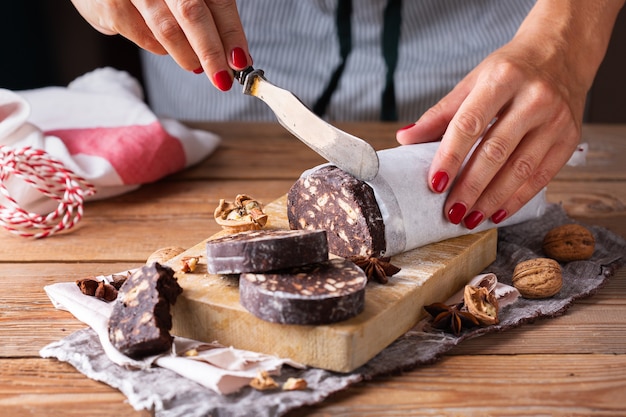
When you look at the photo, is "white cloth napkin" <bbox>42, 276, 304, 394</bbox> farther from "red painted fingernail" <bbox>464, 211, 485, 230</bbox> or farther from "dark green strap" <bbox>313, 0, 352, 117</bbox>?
"dark green strap" <bbox>313, 0, 352, 117</bbox>

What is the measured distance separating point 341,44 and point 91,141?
33.9 inches

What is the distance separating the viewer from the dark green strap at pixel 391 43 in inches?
97.4

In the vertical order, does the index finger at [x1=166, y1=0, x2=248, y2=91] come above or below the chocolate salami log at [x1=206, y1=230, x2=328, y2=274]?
above

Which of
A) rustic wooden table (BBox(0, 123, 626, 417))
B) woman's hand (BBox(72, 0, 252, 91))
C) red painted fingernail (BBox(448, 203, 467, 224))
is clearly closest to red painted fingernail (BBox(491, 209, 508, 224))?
red painted fingernail (BBox(448, 203, 467, 224))

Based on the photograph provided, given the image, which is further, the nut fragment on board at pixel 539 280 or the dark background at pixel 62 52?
the dark background at pixel 62 52

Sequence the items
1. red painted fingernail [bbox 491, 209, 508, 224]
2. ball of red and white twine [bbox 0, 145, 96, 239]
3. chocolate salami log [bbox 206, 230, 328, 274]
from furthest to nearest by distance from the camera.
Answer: ball of red and white twine [bbox 0, 145, 96, 239], red painted fingernail [bbox 491, 209, 508, 224], chocolate salami log [bbox 206, 230, 328, 274]

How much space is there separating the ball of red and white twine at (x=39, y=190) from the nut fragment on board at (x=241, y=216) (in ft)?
1.45

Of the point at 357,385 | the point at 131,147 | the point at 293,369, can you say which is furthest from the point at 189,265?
the point at 131,147

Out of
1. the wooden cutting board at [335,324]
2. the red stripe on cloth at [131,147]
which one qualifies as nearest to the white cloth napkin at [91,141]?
the red stripe on cloth at [131,147]

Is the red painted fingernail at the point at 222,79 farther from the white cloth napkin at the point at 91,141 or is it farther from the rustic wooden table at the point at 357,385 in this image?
the white cloth napkin at the point at 91,141

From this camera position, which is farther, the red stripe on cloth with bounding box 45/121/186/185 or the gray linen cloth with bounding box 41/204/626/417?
the red stripe on cloth with bounding box 45/121/186/185

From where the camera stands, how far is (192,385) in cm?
124

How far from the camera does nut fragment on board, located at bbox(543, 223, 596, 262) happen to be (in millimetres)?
1708

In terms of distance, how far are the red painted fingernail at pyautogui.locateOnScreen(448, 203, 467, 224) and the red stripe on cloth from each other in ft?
3.07
